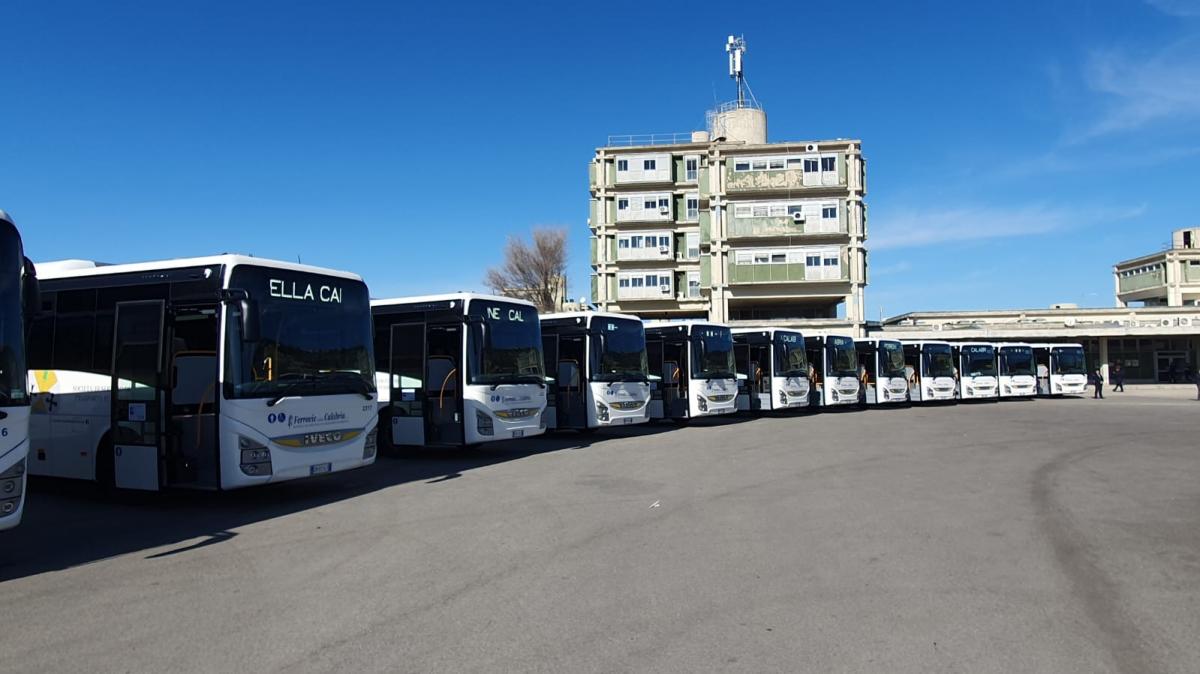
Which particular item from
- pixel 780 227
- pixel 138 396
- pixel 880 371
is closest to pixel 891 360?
pixel 880 371

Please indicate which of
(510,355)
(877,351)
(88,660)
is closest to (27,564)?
(88,660)

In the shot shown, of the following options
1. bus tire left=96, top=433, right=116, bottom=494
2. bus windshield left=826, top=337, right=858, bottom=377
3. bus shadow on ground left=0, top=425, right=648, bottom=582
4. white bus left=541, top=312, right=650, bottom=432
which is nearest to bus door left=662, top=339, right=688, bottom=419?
white bus left=541, top=312, right=650, bottom=432

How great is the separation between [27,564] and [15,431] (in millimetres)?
1412

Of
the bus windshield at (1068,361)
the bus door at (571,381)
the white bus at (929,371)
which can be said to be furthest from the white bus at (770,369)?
the bus windshield at (1068,361)

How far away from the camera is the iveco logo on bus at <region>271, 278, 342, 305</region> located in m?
10.6

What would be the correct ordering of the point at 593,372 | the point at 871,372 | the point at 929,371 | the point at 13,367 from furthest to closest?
the point at 929,371
the point at 871,372
the point at 593,372
the point at 13,367

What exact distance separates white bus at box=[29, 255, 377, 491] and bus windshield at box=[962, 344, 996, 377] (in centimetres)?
3244

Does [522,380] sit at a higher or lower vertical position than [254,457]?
higher

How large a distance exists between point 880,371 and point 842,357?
3.62 m

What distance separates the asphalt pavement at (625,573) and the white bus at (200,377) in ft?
2.18

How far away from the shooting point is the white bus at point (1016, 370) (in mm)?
39125

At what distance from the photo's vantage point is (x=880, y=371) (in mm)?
32125

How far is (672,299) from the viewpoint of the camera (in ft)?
223

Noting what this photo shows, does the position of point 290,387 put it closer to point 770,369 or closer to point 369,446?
point 369,446
